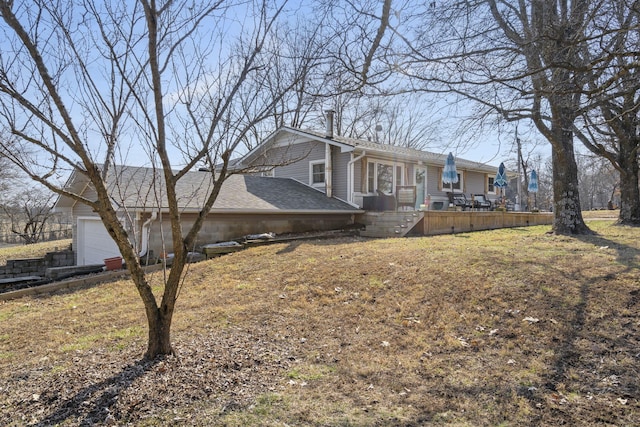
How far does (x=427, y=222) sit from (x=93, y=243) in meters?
10.9

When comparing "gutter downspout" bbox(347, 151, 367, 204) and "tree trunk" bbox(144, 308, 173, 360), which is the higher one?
"gutter downspout" bbox(347, 151, 367, 204)

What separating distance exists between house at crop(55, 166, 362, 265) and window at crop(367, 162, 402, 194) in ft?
5.14

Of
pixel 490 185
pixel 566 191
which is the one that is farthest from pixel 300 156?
pixel 490 185

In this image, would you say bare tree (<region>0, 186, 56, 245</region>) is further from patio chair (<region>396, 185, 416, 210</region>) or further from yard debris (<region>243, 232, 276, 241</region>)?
patio chair (<region>396, 185, 416, 210</region>)

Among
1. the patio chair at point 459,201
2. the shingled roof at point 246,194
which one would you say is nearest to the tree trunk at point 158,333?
the shingled roof at point 246,194

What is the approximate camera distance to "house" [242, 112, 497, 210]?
581 inches

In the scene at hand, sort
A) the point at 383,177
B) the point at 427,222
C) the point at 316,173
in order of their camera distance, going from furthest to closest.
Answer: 1. the point at 316,173
2. the point at 383,177
3. the point at 427,222

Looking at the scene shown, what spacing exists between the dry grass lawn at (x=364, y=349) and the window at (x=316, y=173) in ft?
28.3

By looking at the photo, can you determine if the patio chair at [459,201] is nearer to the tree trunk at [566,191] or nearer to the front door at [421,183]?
the front door at [421,183]

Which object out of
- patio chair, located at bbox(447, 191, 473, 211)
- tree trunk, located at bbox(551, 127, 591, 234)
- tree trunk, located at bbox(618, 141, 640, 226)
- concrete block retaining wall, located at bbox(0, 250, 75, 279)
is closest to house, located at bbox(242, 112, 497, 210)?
patio chair, located at bbox(447, 191, 473, 211)

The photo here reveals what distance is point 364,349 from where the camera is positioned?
14.5ft

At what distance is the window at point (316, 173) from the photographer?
1591 cm

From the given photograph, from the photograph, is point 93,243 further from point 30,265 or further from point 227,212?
point 227,212

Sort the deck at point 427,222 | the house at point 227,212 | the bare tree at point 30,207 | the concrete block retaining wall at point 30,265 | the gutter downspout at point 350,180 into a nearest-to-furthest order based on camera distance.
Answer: the house at point 227,212
the deck at point 427,222
the concrete block retaining wall at point 30,265
the gutter downspout at point 350,180
the bare tree at point 30,207
